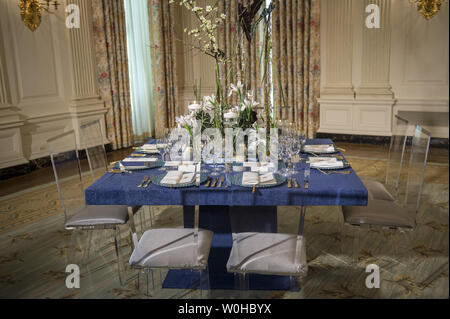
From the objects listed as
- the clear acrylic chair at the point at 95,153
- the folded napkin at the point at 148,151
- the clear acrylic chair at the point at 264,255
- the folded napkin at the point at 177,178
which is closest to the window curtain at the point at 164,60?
the clear acrylic chair at the point at 95,153

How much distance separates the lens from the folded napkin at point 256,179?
68.2 inches

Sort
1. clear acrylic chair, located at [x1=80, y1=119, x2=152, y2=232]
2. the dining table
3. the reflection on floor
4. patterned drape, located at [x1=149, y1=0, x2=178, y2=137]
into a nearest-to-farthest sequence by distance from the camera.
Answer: the reflection on floor < the dining table < clear acrylic chair, located at [x1=80, y1=119, x2=152, y2=232] < patterned drape, located at [x1=149, y1=0, x2=178, y2=137]

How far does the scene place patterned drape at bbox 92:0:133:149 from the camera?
504 centimetres

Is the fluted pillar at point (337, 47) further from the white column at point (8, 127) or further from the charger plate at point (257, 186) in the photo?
the charger plate at point (257, 186)

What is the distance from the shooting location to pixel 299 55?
5.67 metres

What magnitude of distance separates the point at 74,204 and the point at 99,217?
0.30 m

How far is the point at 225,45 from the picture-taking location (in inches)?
243

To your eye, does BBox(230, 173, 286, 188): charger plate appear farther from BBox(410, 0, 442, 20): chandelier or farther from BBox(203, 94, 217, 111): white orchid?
BBox(410, 0, 442, 20): chandelier

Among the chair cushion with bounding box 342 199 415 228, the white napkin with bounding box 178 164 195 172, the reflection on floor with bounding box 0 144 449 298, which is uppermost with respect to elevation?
the white napkin with bounding box 178 164 195 172

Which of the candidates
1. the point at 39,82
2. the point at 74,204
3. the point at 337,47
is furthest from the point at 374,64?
the point at 74,204

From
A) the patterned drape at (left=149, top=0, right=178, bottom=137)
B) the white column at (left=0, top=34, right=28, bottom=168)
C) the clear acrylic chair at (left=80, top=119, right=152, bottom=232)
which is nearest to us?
the clear acrylic chair at (left=80, top=119, right=152, bottom=232)

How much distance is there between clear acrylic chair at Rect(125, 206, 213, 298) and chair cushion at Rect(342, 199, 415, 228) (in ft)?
2.41

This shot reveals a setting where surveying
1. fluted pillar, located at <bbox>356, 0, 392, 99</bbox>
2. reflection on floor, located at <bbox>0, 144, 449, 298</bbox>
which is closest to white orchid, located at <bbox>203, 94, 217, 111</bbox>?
reflection on floor, located at <bbox>0, 144, 449, 298</bbox>
